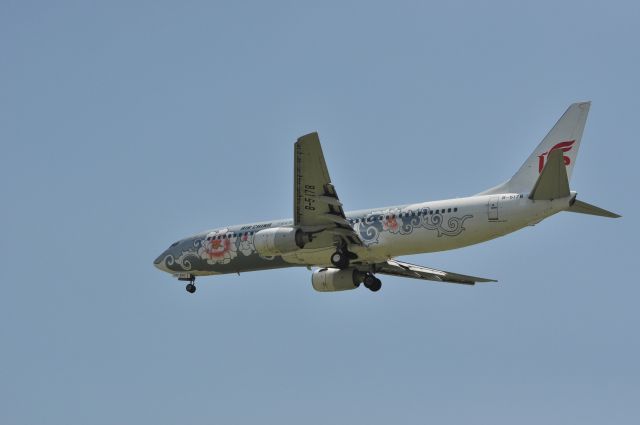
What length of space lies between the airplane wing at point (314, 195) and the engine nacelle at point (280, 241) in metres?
0.41

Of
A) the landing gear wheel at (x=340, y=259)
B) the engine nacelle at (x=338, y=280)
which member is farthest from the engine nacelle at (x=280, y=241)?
the engine nacelle at (x=338, y=280)

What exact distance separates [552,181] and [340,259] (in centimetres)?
936

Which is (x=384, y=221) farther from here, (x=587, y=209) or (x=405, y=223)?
(x=587, y=209)

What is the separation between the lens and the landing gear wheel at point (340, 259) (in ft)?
144

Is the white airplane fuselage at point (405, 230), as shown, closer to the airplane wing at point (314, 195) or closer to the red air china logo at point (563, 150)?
the airplane wing at point (314, 195)

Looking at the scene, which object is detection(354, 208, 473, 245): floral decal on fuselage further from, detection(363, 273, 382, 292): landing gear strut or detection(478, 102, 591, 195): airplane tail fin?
detection(363, 273, 382, 292): landing gear strut

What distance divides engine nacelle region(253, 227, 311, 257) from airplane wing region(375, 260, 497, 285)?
6219 millimetres

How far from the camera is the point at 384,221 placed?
4362 centimetres

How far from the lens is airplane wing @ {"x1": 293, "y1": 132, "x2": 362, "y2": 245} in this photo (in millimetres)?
40375

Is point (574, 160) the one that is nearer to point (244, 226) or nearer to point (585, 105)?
point (585, 105)

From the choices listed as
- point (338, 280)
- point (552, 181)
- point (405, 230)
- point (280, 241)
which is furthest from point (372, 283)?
point (552, 181)

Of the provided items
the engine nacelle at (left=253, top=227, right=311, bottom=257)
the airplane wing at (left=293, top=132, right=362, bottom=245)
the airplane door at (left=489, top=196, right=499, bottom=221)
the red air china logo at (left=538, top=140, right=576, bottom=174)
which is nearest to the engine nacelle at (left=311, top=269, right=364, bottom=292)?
the airplane wing at (left=293, top=132, right=362, bottom=245)

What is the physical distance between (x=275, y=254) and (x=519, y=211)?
953 cm

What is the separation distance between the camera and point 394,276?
4912cm
